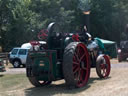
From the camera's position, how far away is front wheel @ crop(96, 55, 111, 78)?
1263 centimetres

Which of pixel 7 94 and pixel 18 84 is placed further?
pixel 18 84

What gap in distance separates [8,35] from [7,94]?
29167 millimetres

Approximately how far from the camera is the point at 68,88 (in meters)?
10.5

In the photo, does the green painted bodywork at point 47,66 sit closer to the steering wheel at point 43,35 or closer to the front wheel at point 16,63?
the steering wheel at point 43,35

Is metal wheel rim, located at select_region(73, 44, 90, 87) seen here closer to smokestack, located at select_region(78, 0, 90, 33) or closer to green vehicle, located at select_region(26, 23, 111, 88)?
green vehicle, located at select_region(26, 23, 111, 88)

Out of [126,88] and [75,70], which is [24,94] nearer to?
[75,70]

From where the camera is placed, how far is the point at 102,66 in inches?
516

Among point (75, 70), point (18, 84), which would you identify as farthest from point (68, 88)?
point (18, 84)

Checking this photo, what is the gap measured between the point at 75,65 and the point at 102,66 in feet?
9.15

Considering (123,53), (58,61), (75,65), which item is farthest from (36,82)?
(123,53)

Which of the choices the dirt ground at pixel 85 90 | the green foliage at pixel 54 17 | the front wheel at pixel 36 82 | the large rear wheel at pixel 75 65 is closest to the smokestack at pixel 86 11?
the green foliage at pixel 54 17

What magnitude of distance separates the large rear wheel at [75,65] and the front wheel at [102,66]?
1343 mm

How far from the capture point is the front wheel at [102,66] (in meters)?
12.6

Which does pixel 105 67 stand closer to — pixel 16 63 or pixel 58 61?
pixel 58 61
